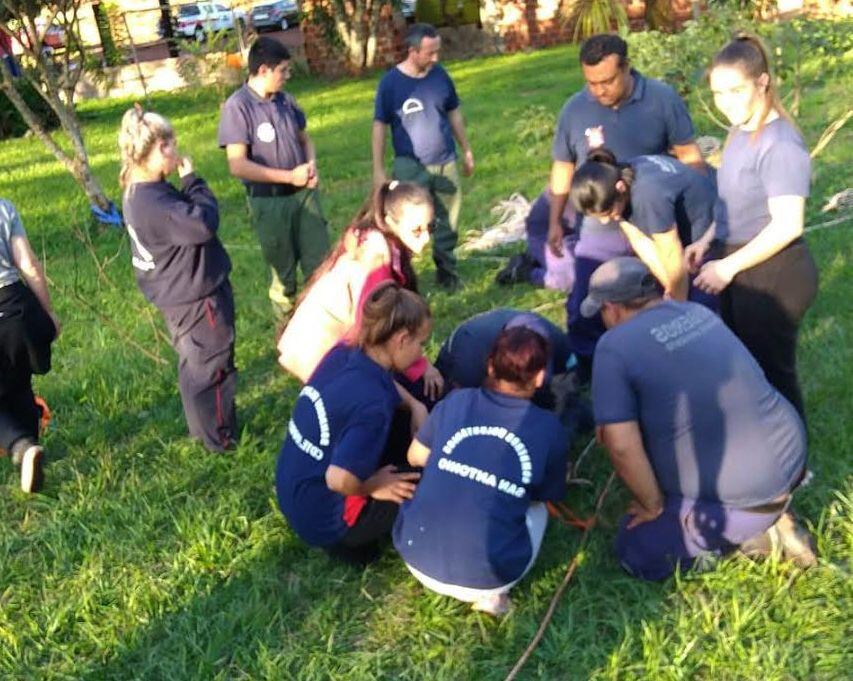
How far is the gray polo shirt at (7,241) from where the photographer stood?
4137mm

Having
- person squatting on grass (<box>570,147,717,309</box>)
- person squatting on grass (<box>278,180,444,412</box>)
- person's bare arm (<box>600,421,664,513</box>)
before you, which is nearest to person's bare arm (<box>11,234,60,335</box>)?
person squatting on grass (<box>278,180,444,412</box>)

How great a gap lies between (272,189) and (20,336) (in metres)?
1.87

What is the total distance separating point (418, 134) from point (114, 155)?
8756 mm

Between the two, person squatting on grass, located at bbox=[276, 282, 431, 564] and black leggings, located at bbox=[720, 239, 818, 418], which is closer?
person squatting on grass, located at bbox=[276, 282, 431, 564]

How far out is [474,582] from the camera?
308 cm

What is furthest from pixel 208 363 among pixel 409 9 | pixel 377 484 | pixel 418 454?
pixel 409 9

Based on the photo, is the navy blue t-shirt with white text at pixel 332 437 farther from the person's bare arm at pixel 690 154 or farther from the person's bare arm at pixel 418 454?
the person's bare arm at pixel 690 154

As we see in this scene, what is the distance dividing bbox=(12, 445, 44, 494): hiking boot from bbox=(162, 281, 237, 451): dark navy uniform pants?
0.66 m

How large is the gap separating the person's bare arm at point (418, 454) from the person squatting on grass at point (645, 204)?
1.31 meters

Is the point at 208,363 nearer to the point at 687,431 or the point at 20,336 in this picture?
the point at 20,336

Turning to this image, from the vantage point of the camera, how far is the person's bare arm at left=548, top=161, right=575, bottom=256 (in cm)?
511

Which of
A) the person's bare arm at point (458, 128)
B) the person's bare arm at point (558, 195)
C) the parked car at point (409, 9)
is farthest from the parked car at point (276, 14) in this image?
the person's bare arm at point (558, 195)

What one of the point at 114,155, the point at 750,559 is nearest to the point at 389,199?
the point at 750,559

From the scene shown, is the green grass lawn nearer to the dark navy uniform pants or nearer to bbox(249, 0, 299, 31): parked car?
the dark navy uniform pants
